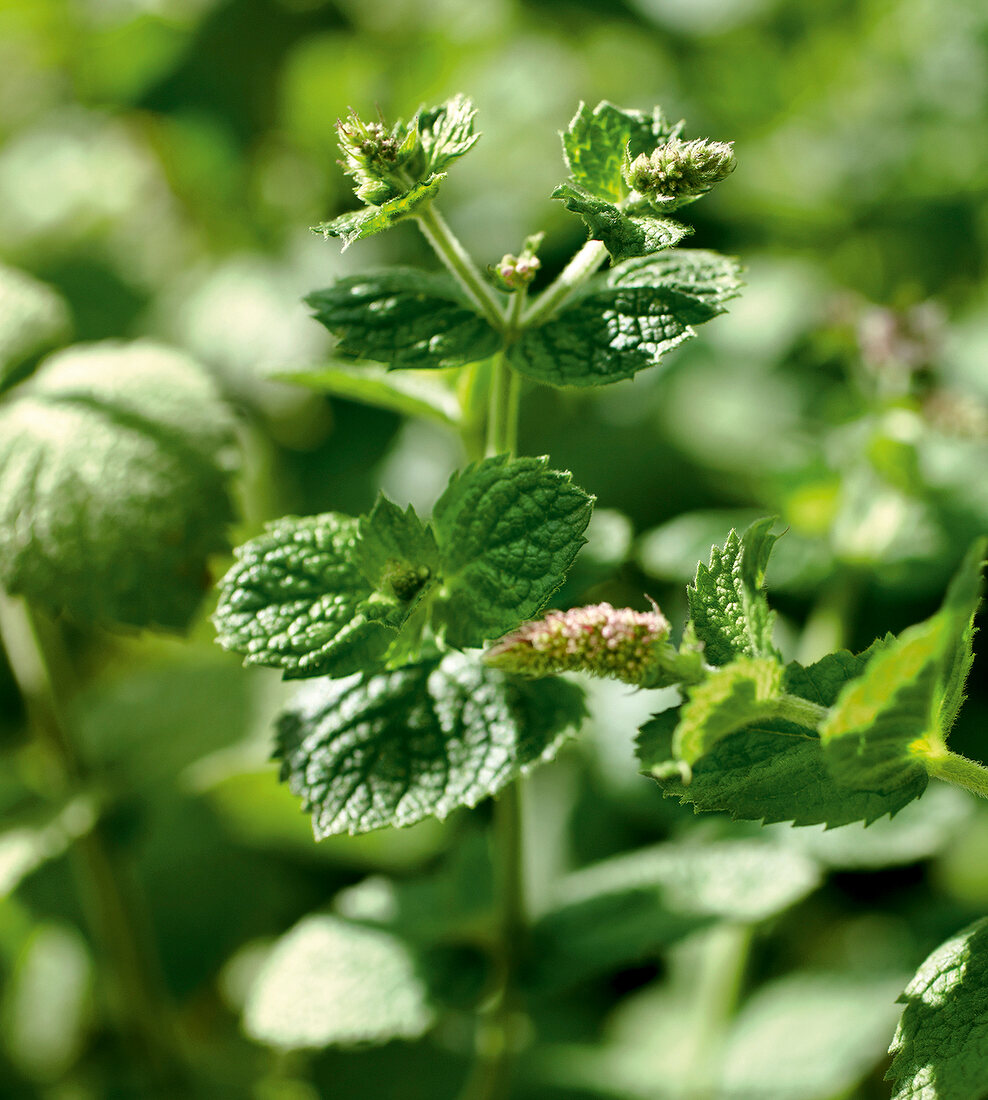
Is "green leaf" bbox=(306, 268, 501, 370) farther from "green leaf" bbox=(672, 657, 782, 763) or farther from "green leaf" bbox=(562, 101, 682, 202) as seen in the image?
"green leaf" bbox=(672, 657, 782, 763)

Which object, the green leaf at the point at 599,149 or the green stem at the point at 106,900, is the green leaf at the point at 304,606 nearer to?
the green leaf at the point at 599,149

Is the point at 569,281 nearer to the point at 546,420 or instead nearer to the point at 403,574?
the point at 403,574

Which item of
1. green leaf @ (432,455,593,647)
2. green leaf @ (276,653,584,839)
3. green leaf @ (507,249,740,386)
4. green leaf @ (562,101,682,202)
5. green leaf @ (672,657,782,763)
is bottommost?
green leaf @ (276,653,584,839)

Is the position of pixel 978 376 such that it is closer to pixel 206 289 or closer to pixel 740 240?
pixel 740 240

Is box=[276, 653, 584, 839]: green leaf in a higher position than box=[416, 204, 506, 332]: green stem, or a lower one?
lower

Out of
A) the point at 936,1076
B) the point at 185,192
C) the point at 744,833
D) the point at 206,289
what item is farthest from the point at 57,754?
the point at 185,192

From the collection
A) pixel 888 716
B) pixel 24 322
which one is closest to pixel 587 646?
pixel 888 716

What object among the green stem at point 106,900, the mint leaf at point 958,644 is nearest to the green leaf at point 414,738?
the mint leaf at point 958,644

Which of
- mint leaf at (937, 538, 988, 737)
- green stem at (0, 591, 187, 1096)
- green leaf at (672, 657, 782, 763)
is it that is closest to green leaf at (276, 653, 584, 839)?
green leaf at (672, 657, 782, 763)
